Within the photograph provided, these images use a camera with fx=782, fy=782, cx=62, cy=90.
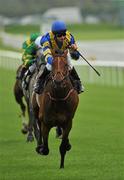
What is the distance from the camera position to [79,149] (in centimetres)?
1337

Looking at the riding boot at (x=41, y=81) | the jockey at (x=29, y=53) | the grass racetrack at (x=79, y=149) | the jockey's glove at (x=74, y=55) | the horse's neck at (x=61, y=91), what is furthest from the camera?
the jockey at (x=29, y=53)

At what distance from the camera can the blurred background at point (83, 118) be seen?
1092cm

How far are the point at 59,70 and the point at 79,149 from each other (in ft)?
10.9

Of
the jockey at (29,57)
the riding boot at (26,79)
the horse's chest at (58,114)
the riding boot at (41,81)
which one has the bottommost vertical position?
the riding boot at (26,79)

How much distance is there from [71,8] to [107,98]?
4168cm

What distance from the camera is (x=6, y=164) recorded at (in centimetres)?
1162

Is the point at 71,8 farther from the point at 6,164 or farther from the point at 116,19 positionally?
the point at 6,164

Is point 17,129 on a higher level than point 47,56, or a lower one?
lower

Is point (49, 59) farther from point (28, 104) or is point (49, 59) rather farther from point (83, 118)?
point (83, 118)

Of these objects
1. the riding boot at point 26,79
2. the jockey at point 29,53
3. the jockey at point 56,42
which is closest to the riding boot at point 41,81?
the jockey at point 56,42

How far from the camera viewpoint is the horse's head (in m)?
10.3

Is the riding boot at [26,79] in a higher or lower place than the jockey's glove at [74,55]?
lower

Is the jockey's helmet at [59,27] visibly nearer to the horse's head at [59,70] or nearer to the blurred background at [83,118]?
the horse's head at [59,70]

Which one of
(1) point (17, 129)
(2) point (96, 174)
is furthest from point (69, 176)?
(1) point (17, 129)
